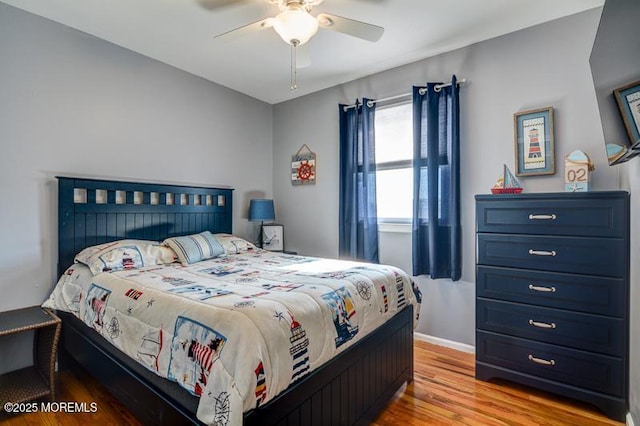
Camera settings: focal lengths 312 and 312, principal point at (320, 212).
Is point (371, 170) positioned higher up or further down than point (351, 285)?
higher up

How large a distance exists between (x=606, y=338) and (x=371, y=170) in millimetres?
2188

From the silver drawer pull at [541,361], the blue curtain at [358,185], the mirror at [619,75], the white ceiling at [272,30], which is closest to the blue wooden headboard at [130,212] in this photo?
the white ceiling at [272,30]

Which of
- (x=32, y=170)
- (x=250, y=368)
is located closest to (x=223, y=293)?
(x=250, y=368)

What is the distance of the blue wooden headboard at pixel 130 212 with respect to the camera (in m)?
2.45

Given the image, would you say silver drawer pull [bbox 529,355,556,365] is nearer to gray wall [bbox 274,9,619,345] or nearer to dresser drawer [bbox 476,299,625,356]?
dresser drawer [bbox 476,299,625,356]

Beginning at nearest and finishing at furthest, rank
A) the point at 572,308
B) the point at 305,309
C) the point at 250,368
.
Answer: the point at 250,368, the point at 305,309, the point at 572,308

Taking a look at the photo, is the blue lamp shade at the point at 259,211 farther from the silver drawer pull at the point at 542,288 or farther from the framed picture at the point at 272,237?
the silver drawer pull at the point at 542,288

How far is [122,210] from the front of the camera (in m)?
2.78

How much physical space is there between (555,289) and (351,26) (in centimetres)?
216

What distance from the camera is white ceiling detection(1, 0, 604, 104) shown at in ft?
7.30

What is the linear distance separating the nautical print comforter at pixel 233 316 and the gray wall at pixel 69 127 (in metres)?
0.40

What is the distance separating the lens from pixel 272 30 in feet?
8.34

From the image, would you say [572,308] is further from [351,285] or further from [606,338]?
[351,285]

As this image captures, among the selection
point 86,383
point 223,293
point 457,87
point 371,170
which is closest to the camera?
point 223,293
